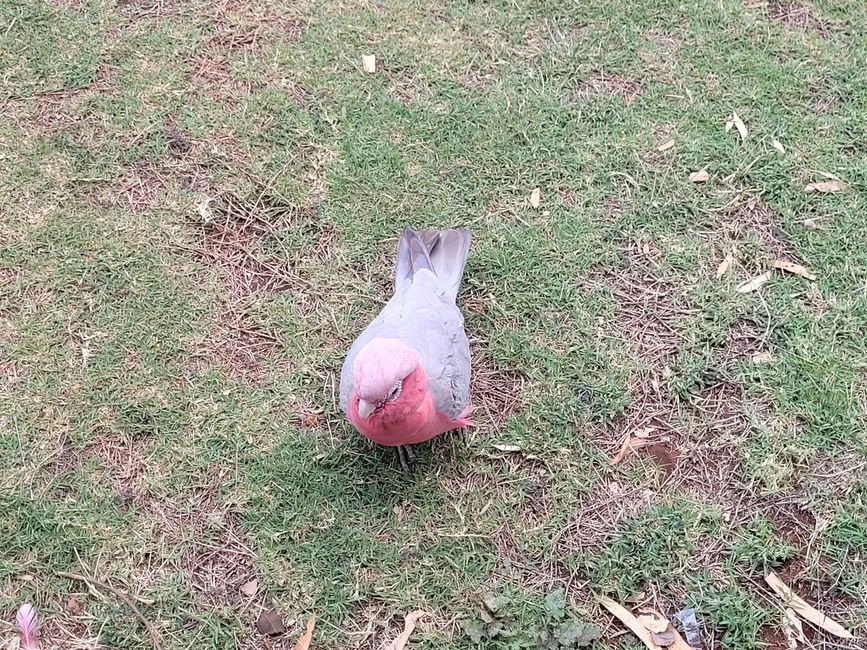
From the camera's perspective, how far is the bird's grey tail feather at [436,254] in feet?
11.3

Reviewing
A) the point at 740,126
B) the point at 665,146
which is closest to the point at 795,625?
the point at 665,146

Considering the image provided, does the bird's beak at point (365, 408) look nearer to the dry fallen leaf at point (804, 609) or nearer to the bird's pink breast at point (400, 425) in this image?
the bird's pink breast at point (400, 425)

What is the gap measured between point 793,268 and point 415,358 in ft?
7.39

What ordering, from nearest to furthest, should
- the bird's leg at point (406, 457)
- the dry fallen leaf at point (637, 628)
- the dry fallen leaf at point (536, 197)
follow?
the dry fallen leaf at point (637, 628) → the bird's leg at point (406, 457) → the dry fallen leaf at point (536, 197)

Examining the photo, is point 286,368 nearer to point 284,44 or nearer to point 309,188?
point 309,188

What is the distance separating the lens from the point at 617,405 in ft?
11.1

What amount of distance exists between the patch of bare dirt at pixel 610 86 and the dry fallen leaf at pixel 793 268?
1333 millimetres

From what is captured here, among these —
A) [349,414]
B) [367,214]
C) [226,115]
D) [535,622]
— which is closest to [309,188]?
[367,214]

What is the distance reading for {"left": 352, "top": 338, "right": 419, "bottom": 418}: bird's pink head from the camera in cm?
263

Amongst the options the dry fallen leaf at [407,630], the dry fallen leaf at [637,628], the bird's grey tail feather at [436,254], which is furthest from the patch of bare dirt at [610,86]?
the dry fallen leaf at [407,630]

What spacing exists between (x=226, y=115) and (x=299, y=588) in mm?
2790

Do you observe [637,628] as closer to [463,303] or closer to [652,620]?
[652,620]

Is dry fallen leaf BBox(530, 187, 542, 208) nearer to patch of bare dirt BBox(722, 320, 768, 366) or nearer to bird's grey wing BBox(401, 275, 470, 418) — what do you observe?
bird's grey wing BBox(401, 275, 470, 418)

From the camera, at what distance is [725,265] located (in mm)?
3742
